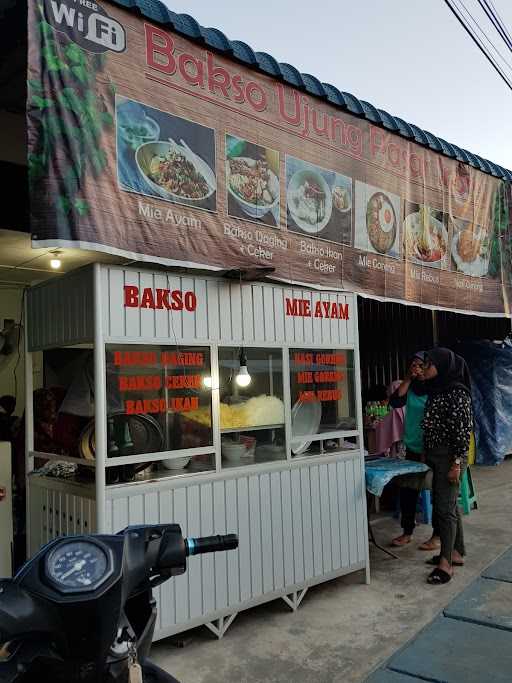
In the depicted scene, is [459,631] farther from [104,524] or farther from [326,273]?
[326,273]

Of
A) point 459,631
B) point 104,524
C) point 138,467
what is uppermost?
point 138,467

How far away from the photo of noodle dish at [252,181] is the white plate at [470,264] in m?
3.00

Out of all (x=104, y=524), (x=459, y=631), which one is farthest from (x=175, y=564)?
(x=459, y=631)

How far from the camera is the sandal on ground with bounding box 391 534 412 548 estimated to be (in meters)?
6.30

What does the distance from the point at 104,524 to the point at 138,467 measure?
0.49m

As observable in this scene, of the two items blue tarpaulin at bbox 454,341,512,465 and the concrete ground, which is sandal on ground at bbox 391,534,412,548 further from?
blue tarpaulin at bbox 454,341,512,465

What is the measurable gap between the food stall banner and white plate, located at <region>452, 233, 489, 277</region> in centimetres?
30

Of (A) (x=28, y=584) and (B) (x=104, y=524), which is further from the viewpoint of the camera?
(B) (x=104, y=524)

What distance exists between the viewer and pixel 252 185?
4.63 m

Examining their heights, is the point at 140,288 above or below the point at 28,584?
above

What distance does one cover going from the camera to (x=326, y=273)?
5215 millimetres

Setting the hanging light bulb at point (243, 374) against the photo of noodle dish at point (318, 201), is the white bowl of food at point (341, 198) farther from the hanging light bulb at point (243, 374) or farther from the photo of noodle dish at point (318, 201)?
the hanging light bulb at point (243, 374)

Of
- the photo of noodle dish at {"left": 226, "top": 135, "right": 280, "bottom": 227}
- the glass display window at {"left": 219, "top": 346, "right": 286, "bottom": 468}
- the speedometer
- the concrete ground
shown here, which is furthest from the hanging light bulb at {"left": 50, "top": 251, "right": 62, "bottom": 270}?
the speedometer

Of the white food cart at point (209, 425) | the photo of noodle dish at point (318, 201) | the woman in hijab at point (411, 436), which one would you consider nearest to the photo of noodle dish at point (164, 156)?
the white food cart at point (209, 425)
